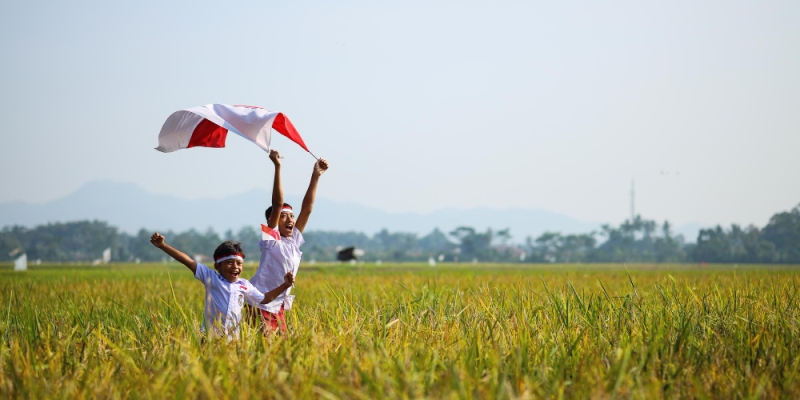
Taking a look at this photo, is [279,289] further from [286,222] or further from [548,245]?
[548,245]

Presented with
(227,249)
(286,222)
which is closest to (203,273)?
(227,249)

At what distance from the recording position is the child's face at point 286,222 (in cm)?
579

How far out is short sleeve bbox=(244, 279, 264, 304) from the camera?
17.7 feet

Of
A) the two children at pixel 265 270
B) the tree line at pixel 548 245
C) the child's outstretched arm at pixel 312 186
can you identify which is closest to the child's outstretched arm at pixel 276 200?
the two children at pixel 265 270

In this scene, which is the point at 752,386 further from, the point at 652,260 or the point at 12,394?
the point at 652,260

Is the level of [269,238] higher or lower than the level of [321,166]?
lower

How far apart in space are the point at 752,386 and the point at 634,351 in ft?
2.58

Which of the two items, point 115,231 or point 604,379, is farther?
point 115,231

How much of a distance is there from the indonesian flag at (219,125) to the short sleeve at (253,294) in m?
1.31

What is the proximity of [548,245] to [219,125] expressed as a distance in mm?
156938

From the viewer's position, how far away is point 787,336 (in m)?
4.98

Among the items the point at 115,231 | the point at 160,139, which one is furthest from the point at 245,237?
the point at 160,139

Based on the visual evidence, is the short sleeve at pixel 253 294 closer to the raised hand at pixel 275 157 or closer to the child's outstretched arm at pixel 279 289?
the child's outstretched arm at pixel 279 289

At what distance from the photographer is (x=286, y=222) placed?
579 cm
